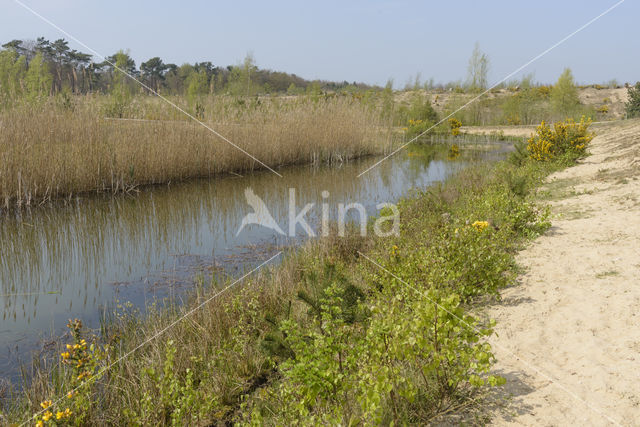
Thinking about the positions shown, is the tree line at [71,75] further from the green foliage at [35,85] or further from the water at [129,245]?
the water at [129,245]

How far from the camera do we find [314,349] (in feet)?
7.96

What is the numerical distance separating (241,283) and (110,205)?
4656mm

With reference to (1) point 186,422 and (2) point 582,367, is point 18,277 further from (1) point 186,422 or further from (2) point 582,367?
(2) point 582,367

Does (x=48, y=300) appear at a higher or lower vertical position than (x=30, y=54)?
lower

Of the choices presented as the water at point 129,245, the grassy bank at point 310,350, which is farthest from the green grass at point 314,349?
the water at point 129,245

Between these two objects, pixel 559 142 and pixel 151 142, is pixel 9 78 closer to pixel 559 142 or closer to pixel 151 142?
pixel 151 142

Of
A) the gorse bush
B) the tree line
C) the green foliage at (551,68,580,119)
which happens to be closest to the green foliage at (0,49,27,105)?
the tree line

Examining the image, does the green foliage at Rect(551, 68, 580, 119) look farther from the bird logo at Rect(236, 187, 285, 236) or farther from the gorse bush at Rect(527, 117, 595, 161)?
the bird logo at Rect(236, 187, 285, 236)

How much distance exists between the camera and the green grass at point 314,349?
7.42 feet

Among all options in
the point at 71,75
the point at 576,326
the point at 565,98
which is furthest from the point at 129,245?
the point at 565,98

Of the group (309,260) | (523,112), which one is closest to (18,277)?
(309,260)

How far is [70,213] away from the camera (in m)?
7.32

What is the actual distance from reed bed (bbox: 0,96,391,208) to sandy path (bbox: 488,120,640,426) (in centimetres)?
754

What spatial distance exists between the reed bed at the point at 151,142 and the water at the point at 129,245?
48 cm
